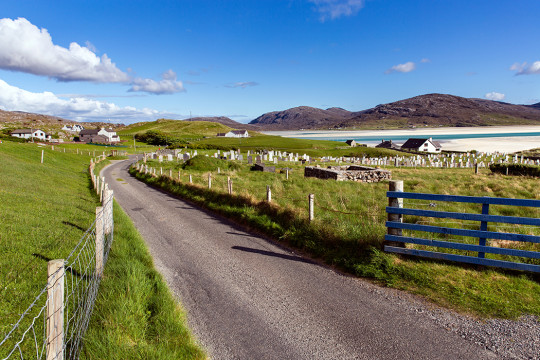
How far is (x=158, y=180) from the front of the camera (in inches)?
1085

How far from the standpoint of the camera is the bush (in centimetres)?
2982

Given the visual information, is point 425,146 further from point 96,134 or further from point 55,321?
point 96,134

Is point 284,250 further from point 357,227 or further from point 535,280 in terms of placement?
point 535,280

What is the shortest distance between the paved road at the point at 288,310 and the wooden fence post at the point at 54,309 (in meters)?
2.06

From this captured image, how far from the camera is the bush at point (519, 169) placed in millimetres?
29820

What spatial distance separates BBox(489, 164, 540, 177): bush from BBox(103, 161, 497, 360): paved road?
103ft

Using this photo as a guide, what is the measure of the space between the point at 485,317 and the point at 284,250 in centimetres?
518

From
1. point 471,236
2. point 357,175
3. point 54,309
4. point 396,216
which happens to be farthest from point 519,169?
point 54,309

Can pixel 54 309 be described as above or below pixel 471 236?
above

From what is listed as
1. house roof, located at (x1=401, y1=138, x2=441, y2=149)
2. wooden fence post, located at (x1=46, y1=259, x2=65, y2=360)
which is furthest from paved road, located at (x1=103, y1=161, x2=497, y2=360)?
house roof, located at (x1=401, y1=138, x2=441, y2=149)

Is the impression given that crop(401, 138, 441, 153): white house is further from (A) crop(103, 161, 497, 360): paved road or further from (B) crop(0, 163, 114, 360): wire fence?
(B) crop(0, 163, 114, 360): wire fence

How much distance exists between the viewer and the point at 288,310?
597 cm

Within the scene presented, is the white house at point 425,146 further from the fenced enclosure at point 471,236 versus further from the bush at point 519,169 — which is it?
the fenced enclosure at point 471,236

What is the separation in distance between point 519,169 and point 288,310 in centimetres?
3438
